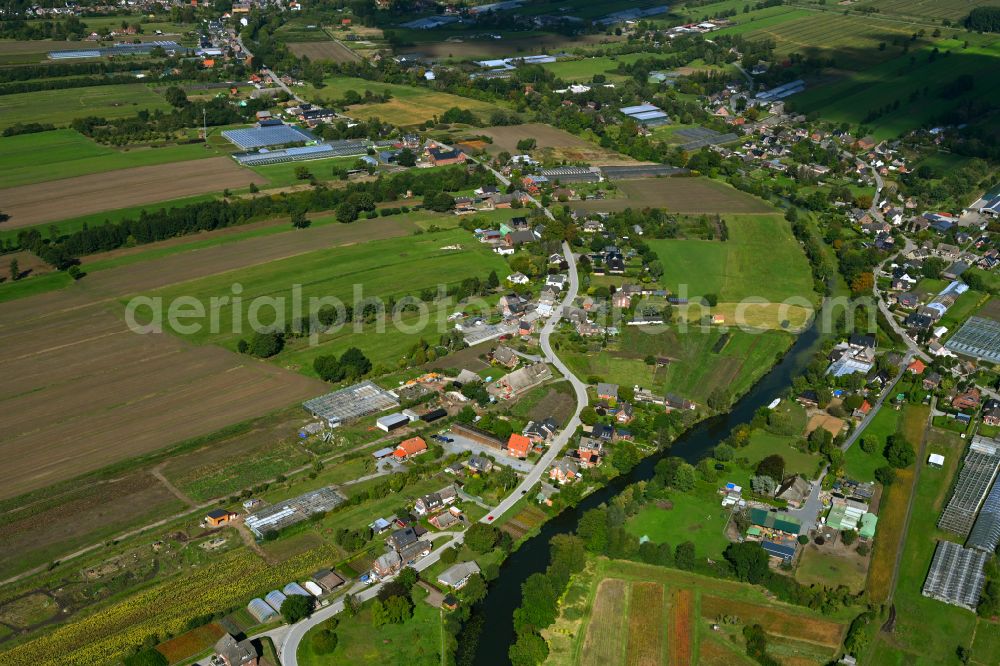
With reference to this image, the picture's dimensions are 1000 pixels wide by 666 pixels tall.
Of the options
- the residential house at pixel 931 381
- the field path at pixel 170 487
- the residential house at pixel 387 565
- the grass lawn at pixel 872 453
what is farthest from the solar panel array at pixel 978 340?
the field path at pixel 170 487

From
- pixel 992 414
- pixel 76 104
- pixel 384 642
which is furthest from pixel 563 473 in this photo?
pixel 76 104

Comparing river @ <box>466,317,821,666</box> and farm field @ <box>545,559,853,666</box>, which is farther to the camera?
river @ <box>466,317,821,666</box>

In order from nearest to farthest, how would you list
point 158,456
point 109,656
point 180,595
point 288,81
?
1. point 109,656
2. point 180,595
3. point 158,456
4. point 288,81

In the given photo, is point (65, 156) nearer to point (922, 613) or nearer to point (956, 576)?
point (922, 613)

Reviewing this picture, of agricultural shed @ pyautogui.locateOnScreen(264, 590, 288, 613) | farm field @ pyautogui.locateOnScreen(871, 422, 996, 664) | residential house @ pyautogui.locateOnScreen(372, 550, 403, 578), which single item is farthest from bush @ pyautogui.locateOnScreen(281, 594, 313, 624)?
farm field @ pyautogui.locateOnScreen(871, 422, 996, 664)

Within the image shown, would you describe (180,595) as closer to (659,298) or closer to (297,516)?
(297,516)

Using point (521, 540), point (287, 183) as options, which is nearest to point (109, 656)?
point (521, 540)

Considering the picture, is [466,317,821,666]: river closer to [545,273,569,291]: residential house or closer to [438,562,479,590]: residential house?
[438,562,479,590]: residential house
